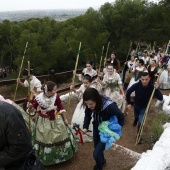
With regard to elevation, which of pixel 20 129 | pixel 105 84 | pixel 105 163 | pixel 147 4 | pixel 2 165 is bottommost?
pixel 105 163

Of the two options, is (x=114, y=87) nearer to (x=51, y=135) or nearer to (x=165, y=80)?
(x=51, y=135)

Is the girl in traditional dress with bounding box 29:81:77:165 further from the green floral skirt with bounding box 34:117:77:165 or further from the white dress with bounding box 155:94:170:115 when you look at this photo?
the white dress with bounding box 155:94:170:115

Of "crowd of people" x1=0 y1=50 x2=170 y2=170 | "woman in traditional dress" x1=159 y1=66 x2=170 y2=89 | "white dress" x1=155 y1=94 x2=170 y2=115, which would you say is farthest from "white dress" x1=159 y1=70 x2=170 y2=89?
"crowd of people" x1=0 y1=50 x2=170 y2=170

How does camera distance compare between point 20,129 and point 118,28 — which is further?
point 118,28

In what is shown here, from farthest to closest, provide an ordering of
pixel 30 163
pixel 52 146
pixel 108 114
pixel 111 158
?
pixel 111 158 < pixel 52 146 < pixel 108 114 < pixel 30 163

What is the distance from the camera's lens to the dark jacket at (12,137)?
1.91m

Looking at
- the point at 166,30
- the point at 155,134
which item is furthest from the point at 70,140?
the point at 166,30

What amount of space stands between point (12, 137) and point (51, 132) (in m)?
2.08

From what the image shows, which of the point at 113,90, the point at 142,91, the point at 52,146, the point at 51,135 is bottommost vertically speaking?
the point at 52,146

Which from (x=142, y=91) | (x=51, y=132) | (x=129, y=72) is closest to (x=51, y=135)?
(x=51, y=132)

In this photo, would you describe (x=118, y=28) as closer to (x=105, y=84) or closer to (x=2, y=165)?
(x=105, y=84)

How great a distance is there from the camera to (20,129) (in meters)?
1.96

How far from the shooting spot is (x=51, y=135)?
13.1 feet

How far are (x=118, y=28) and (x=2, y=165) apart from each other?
51.6 ft
